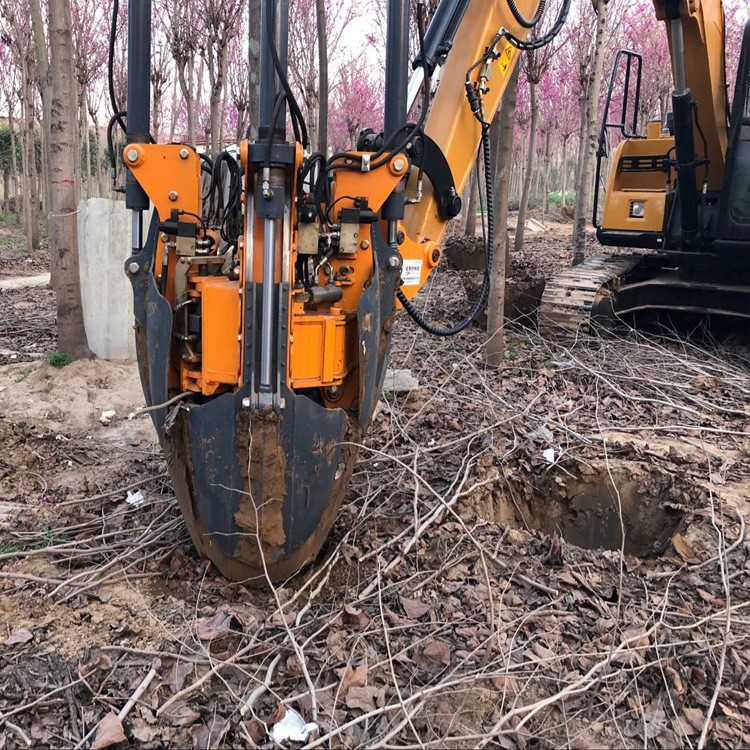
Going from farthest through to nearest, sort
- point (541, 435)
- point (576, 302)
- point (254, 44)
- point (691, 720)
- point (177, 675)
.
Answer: point (576, 302)
point (254, 44)
point (541, 435)
point (177, 675)
point (691, 720)

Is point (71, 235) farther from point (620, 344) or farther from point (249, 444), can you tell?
point (620, 344)

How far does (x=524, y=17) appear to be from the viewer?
421 cm

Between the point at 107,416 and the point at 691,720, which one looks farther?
the point at 107,416

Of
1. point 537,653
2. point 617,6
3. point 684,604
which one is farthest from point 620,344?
point 617,6

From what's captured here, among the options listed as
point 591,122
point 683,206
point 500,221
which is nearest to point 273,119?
point 500,221

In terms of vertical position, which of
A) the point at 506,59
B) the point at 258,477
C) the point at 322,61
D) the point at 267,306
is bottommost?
the point at 258,477

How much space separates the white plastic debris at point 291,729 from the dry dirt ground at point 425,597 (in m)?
0.02

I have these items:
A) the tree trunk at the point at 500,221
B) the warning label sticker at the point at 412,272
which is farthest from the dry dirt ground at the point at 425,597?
the tree trunk at the point at 500,221

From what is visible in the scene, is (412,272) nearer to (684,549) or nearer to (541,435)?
(541,435)

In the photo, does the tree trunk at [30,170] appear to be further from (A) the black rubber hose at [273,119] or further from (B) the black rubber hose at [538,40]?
(A) the black rubber hose at [273,119]

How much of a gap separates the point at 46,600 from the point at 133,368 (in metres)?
3.87

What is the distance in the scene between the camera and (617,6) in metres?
15.5

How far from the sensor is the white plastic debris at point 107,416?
5.62 m

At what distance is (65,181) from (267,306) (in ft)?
15.7
